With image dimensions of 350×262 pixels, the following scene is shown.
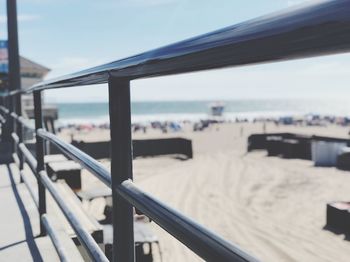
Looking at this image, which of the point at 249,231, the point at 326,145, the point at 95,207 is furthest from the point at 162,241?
the point at 326,145

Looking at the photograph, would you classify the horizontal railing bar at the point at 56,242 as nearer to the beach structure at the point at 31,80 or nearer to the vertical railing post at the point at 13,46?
the vertical railing post at the point at 13,46

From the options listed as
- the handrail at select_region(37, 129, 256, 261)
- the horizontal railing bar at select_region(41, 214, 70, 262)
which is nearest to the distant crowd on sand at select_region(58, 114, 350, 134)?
the horizontal railing bar at select_region(41, 214, 70, 262)

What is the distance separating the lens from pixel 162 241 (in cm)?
887

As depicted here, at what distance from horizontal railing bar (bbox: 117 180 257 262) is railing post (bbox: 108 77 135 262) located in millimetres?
158

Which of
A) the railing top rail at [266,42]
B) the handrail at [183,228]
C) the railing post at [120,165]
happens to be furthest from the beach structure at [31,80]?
the railing top rail at [266,42]

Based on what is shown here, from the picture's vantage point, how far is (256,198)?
13594 mm

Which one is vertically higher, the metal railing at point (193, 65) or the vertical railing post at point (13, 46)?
the vertical railing post at point (13, 46)

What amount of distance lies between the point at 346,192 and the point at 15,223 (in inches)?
522

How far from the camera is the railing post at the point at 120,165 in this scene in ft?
3.78

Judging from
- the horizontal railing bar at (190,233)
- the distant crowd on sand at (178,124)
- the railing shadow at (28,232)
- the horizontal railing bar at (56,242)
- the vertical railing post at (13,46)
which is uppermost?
the vertical railing post at (13,46)

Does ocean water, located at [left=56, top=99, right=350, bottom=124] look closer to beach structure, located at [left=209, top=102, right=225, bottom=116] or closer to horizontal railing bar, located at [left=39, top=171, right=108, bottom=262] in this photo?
beach structure, located at [left=209, top=102, right=225, bottom=116]

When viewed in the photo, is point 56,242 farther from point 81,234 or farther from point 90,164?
point 90,164

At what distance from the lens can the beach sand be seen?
8883 millimetres

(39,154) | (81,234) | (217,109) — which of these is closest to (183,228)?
(81,234)
